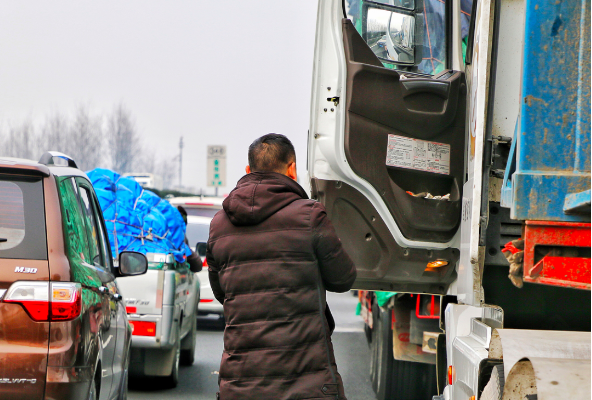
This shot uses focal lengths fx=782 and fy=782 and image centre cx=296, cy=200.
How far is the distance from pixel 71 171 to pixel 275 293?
184cm

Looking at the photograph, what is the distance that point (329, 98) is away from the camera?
194 inches

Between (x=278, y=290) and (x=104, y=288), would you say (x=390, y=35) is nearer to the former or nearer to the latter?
(x=104, y=288)

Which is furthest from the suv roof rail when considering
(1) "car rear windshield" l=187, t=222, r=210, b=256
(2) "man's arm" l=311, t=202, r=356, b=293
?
(1) "car rear windshield" l=187, t=222, r=210, b=256

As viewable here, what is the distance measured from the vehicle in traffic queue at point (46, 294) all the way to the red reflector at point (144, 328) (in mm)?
3280

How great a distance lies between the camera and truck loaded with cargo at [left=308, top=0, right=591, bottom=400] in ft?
8.18

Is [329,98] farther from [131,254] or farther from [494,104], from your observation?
[131,254]

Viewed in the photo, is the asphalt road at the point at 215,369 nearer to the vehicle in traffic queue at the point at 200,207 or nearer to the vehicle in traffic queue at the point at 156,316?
the vehicle in traffic queue at the point at 156,316

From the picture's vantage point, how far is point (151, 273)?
7680 millimetres

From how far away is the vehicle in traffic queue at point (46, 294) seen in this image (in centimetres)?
340

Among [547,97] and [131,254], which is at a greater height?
[547,97]

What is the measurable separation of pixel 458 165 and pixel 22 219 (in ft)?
9.17

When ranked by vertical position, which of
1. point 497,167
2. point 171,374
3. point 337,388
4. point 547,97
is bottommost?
point 171,374

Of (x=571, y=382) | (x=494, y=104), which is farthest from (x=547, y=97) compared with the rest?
(x=494, y=104)

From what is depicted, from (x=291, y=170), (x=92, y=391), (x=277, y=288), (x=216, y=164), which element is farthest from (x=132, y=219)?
(x=216, y=164)
